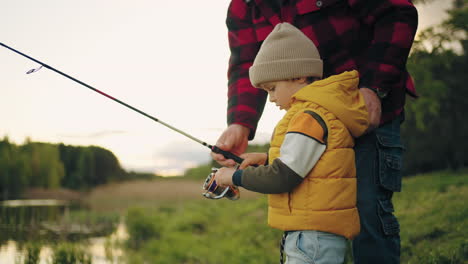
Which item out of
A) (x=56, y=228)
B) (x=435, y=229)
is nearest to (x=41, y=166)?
(x=56, y=228)

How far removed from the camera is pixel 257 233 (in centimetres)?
851

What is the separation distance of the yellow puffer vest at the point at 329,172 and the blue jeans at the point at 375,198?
166 millimetres

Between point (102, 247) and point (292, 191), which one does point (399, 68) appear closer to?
point (292, 191)

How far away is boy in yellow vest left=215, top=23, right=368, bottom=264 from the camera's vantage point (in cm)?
184

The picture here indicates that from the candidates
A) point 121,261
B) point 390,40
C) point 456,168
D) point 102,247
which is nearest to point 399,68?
point 390,40

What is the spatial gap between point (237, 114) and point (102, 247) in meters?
9.56

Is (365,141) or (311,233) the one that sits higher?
(365,141)

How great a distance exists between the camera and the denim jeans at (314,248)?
185cm

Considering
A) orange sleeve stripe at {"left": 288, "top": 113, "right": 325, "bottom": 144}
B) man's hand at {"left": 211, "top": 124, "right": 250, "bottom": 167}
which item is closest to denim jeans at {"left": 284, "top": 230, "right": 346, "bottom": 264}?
orange sleeve stripe at {"left": 288, "top": 113, "right": 325, "bottom": 144}

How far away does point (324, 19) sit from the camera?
7.58 ft

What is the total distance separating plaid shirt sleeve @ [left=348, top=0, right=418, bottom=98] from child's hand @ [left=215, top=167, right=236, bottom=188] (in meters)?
0.78

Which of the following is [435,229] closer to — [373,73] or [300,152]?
[373,73]

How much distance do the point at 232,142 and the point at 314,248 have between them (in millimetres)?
853

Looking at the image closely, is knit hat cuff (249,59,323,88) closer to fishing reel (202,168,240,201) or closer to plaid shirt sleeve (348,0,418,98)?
plaid shirt sleeve (348,0,418,98)
